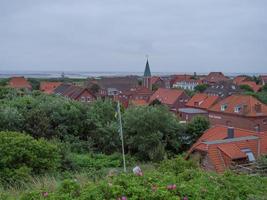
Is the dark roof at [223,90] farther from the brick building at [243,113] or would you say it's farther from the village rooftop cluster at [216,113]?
the brick building at [243,113]

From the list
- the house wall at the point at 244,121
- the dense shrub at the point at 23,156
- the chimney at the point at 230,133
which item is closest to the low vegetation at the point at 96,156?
the dense shrub at the point at 23,156

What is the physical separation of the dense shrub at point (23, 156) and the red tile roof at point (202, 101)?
44305mm

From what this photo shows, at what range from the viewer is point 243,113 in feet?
140

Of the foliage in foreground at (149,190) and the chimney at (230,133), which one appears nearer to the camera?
the foliage in foreground at (149,190)

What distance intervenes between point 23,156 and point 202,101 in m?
47.7

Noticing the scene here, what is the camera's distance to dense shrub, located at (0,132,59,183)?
10428mm

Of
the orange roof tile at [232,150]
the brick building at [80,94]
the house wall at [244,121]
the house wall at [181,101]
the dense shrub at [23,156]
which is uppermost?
the dense shrub at [23,156]

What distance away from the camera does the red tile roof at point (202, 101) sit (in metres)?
53.7

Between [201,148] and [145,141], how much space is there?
3.88 metres

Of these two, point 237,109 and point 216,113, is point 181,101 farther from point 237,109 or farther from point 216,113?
point 237,109

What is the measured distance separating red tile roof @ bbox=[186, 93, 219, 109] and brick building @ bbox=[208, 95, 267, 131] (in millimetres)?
6778

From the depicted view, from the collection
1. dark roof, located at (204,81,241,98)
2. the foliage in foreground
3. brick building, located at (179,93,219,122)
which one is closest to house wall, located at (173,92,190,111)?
brick building, located at (179,93,219,122)

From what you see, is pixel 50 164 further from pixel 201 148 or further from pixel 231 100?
pixel 231 100

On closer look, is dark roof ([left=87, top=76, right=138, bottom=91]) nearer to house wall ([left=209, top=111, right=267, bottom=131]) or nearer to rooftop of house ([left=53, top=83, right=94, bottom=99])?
rooftop of house ([left=53, top=83, right=94, bottom=99])
